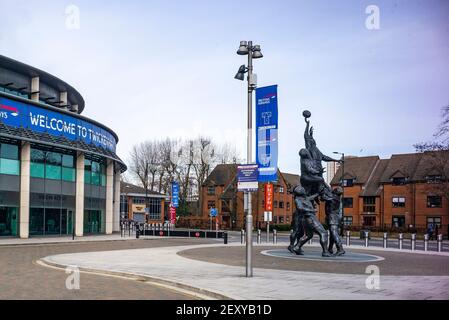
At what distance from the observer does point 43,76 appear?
4319 centimetres

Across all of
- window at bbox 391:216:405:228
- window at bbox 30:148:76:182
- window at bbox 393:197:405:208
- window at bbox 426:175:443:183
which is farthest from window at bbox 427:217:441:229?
window at bbox 30:148:76:182

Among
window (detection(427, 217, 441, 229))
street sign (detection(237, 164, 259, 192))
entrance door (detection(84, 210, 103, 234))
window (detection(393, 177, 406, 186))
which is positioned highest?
window (detection(393, 177, 406, 186))

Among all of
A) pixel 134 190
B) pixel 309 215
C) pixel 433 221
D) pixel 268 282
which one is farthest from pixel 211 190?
pixel 268 282

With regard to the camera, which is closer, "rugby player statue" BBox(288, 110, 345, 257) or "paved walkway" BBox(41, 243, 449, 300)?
"paved walkway" BBox(41, 243, 449, 300)

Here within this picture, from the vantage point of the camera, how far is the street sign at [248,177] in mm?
14367

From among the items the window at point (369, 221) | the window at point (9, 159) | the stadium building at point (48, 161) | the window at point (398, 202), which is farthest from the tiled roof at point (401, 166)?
the window at point (9, 159)

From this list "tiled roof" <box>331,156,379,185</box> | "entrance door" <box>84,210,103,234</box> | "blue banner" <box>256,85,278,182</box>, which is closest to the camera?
"blue banner" <box>256,85,278,182</box>

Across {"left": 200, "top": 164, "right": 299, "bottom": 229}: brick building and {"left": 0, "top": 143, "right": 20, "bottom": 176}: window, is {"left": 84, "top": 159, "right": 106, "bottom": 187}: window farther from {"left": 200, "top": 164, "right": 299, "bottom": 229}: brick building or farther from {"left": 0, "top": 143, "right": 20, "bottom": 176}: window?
{"left": 200, "top": 164, "right": 299, "bottom": 229}: brick building

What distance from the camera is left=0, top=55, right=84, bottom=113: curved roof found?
3912cm

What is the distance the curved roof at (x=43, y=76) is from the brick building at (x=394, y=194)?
37322 millimetres

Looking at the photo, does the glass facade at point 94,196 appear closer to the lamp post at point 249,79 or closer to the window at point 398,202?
the lamp post at point 249,79

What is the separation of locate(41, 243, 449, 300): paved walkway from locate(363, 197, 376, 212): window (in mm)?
54825
